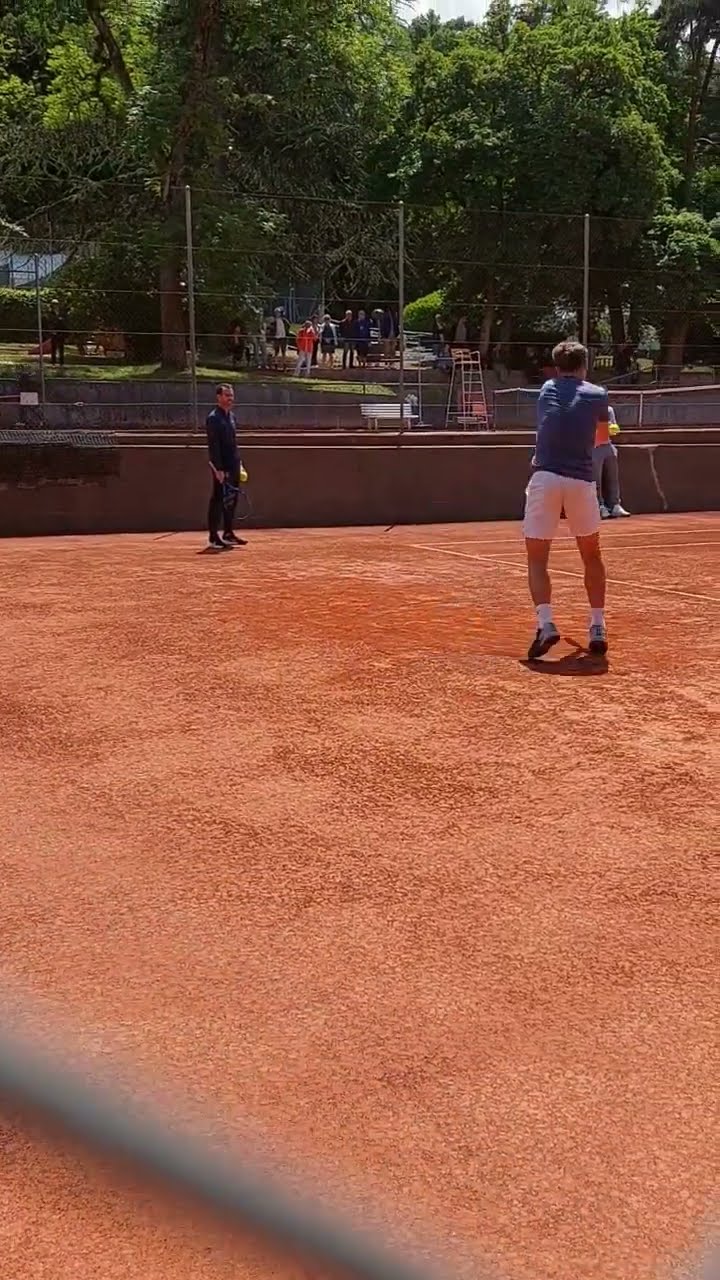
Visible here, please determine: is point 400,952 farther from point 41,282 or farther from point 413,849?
point 41,282

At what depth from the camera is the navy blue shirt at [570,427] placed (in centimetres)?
751

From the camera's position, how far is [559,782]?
5.22m

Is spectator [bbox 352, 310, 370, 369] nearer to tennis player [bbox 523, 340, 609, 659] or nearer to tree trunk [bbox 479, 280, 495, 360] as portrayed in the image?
tree trunk [bbox 479, 280, 495, 360]

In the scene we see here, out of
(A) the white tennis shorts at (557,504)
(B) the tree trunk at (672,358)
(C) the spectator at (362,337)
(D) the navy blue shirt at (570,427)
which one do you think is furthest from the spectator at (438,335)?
(A) the white tennis shorts at (557,504)

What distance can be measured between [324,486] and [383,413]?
17.0 ft

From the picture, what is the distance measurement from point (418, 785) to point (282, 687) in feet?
6.18

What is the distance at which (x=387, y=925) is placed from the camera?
151 inches

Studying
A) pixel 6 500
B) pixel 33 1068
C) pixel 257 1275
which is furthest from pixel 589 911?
pixel 6 500

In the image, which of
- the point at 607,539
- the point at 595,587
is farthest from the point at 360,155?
the point at 595,587

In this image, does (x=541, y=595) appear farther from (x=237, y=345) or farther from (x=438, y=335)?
(x=438, y=335)

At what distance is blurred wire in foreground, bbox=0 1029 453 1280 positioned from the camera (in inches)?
37.9

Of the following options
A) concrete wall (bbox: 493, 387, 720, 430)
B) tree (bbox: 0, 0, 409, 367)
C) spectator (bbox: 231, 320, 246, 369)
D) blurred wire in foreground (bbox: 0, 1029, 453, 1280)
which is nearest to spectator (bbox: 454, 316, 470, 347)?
tree (bbox: 0, 0, 409, 367)

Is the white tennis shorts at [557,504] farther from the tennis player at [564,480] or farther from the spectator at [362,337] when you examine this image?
the spectator at [362,337]

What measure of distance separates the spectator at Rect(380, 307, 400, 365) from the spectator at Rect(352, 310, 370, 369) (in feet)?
0.87
